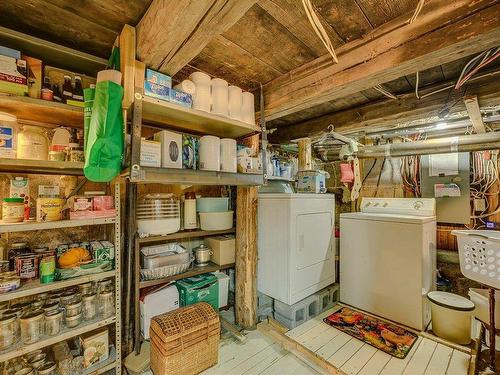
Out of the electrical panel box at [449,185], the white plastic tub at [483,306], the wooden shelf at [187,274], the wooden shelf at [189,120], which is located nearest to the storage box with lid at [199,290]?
the wooden shelf at [187,274]

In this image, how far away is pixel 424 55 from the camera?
1160 mm

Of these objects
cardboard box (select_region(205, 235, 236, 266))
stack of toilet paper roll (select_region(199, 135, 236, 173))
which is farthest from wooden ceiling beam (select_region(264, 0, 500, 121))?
cardboard box (select_region(205, 235, 236, 266))

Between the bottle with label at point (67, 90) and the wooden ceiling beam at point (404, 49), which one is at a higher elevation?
the wooden ceiling beam at point (404, 49)

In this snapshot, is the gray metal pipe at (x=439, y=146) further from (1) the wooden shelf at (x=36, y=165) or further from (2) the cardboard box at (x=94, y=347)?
(2) the cardboard box at (x=94, y=347)

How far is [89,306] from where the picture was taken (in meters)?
1.48

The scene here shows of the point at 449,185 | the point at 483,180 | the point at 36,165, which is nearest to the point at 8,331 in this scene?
the point at 36,165

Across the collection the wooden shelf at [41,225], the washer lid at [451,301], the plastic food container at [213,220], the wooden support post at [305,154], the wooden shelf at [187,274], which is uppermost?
the wooden support post at [305,154]

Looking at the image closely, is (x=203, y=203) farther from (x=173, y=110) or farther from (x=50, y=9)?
(x=50, y=9)

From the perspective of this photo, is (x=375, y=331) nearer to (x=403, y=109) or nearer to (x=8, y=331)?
(x=403, y=109)

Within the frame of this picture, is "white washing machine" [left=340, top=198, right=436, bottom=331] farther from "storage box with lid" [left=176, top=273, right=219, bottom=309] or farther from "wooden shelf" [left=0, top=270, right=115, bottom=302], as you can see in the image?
"wooden shelf" [left=0, top=270, right=115, bottom=302]

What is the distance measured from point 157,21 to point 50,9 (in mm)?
576

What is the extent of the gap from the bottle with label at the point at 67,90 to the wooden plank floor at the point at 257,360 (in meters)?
2.03

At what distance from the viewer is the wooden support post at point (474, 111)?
1.84 m

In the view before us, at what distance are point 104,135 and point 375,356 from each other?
95.2 inches
